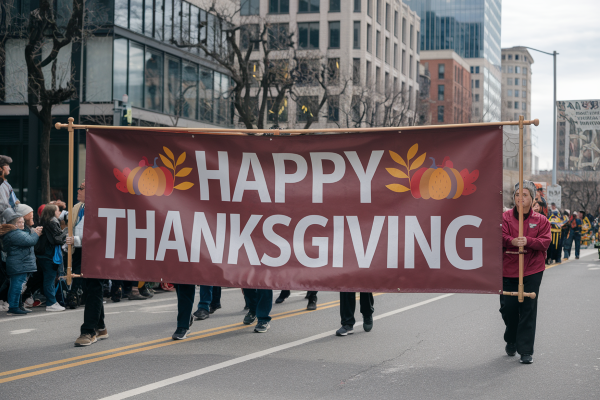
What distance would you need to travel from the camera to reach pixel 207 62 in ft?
115

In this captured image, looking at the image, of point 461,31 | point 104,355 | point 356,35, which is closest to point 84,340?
point 104,355

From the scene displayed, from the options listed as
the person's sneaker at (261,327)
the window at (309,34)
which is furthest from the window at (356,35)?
the person's sneaker at (261,327)

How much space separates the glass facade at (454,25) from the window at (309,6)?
8496 centimetres

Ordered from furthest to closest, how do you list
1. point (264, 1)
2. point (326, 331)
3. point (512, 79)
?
point (512, 79) → point (264, 1) → point (326, 331)

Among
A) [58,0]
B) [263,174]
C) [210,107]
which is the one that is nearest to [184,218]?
[263,174]

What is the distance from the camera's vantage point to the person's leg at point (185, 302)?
8.13m

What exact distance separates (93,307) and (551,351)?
5.12m

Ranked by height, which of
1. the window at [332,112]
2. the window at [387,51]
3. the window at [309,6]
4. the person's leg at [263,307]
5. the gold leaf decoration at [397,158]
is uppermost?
the window at [309,6]

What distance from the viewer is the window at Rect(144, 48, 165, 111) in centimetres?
3041

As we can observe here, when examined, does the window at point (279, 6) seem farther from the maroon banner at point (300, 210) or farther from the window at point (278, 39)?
the maroon banner at point (300, 210)

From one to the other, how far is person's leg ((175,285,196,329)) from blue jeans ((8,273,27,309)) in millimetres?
3987

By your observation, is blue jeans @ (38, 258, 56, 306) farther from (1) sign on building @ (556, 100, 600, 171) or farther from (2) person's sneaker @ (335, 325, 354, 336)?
(1) sign on building @ (556, 100, 600, 171)

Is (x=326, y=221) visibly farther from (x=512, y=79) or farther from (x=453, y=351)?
(x=512, y=79)

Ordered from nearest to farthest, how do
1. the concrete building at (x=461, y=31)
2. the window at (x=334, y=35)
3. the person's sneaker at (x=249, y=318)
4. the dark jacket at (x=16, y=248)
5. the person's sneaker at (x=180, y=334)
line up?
1. the person's sneaker at (x=180, y=334)
2. the person's sneaker at (x=249, y=318)
3. the dark jacket at (x=16, y=248)
4. the window at (x=334, y=35)
5. the concrete building at (x=461, y=31)
